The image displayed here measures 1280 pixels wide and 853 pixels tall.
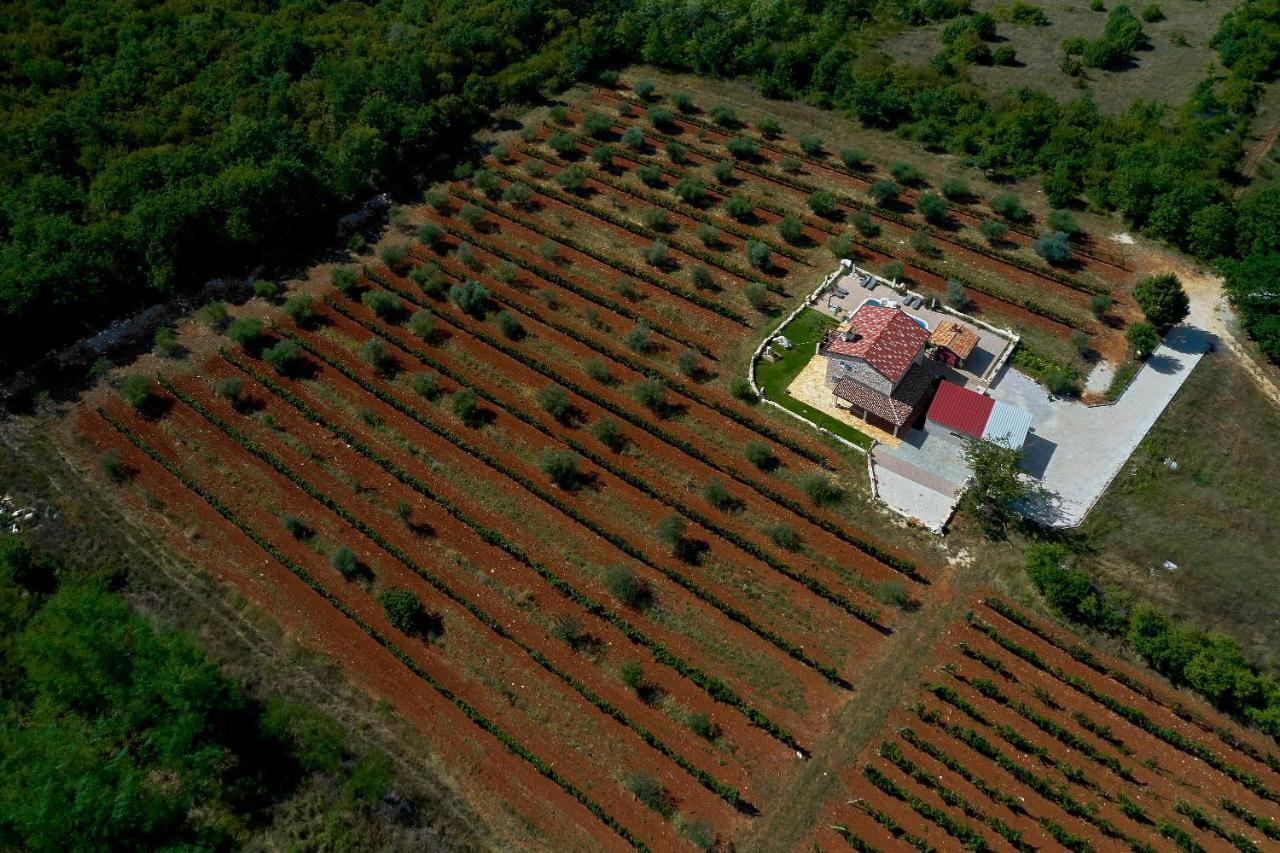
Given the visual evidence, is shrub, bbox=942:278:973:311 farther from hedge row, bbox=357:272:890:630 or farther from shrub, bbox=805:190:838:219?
hedge row, bbox=357:272:890:630

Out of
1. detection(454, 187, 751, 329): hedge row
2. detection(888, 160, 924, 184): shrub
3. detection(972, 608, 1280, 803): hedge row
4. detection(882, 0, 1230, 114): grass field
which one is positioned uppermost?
detection(882, 0, 1230, 114): grass field

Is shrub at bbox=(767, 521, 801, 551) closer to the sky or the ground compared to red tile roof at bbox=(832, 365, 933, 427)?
closer to the ground

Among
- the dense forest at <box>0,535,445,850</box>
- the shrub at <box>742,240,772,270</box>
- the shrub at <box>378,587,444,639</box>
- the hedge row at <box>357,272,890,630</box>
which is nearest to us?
the dense forest at <box>0,535,445,850</box>

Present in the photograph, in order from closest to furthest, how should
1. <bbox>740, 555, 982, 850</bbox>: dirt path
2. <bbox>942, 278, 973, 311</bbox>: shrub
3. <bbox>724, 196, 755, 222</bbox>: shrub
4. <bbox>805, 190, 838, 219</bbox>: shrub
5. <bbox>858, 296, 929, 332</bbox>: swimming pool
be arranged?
<bbox>740, 555, 982, 850</bbox>: dirt path < <bbox>858, 296, 929, 332</bbox>: swimming pool < <bbox>942, 278, 973, 311</bbox>: shrub < <bbox>724, 196, 755, 222</bbox>: shrub < <bbox>805, 190, 838, 219</bbox>: shrub

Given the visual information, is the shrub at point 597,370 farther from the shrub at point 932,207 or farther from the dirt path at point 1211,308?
the dirt path at point 1211,308

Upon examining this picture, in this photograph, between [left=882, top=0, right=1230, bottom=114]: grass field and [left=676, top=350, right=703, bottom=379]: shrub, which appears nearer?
[left=676, top=350, right=703, bottom=379]: shrub

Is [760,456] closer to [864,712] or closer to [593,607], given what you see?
[593,607]

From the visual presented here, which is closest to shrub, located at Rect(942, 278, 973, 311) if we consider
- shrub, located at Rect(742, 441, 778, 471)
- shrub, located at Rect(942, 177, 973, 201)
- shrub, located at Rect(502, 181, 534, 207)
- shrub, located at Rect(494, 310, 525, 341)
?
Result: shrub, located at Rect(942, 177, 973, 201)

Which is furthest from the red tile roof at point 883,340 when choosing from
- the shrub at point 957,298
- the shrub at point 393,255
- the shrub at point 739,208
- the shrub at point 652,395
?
the shrub at point 393,255
